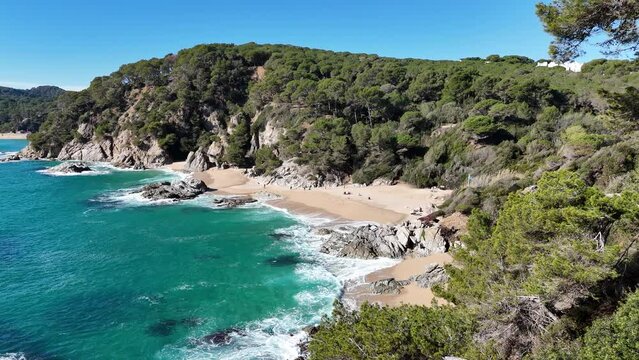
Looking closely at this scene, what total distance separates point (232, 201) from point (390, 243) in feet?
74.0

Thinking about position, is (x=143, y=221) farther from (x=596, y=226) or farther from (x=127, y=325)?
(x=596, y=226)

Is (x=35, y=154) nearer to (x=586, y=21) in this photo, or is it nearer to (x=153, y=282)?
(x=153, y=282)

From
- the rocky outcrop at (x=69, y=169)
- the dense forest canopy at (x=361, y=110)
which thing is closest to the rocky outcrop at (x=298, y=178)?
the dense forest canopy at (x=361, y=110)

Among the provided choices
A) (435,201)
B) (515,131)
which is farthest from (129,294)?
(515,131)

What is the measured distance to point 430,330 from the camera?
11242 mm

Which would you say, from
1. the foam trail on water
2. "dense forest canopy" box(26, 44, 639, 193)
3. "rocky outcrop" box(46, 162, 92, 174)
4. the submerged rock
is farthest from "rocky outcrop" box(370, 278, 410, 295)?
"rocky outcrop" box(46, 162, 92, 174)

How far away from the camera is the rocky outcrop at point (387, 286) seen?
23.2 metres

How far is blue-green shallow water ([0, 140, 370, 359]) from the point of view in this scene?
19.4 meters

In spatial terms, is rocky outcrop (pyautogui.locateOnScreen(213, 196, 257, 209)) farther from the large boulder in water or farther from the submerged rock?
the submerged rock

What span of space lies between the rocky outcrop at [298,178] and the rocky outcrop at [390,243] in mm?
20964

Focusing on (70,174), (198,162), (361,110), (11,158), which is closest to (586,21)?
(361,110)

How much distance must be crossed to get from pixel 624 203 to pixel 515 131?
4223cm

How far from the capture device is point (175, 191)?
49.5 metres

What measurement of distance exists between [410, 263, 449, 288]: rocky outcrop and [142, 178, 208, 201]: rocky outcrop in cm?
3301
